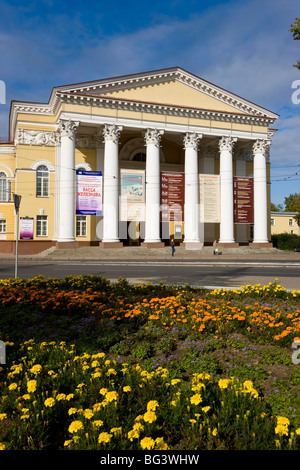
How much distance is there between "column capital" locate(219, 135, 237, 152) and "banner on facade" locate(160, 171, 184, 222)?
6.52 meters

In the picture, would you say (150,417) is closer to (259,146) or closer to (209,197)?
(209,197)

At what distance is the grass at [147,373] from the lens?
3.18 meters

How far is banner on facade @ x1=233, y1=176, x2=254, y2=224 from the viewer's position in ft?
132

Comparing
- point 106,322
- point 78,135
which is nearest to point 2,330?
point 106,322

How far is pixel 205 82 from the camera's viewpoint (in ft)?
130

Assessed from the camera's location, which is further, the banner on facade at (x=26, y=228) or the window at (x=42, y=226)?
the window at (x=42, y=226)

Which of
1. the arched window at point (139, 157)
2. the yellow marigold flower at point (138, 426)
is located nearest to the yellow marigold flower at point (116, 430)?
the yellow marigold flower at point (138, 426)

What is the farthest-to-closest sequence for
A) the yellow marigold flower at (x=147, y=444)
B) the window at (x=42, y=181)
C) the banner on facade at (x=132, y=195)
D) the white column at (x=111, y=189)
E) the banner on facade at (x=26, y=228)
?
the window at (x=42, y=181) < the banner on facade at (x=26, y=228) < the banner on facade at (x=132, y=195) < the white column at (x=111, y=189) < the yellow marigold flower at (x=147, y=444)

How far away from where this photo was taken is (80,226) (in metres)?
39.8

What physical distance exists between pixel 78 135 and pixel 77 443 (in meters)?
39.5

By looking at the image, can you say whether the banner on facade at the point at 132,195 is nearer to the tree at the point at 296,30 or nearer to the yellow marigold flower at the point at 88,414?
the tree at the point at 296,30

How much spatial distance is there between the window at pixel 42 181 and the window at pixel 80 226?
4108 mm

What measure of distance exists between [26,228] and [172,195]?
14.9 m

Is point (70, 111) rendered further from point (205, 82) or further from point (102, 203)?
point (205, 82)
